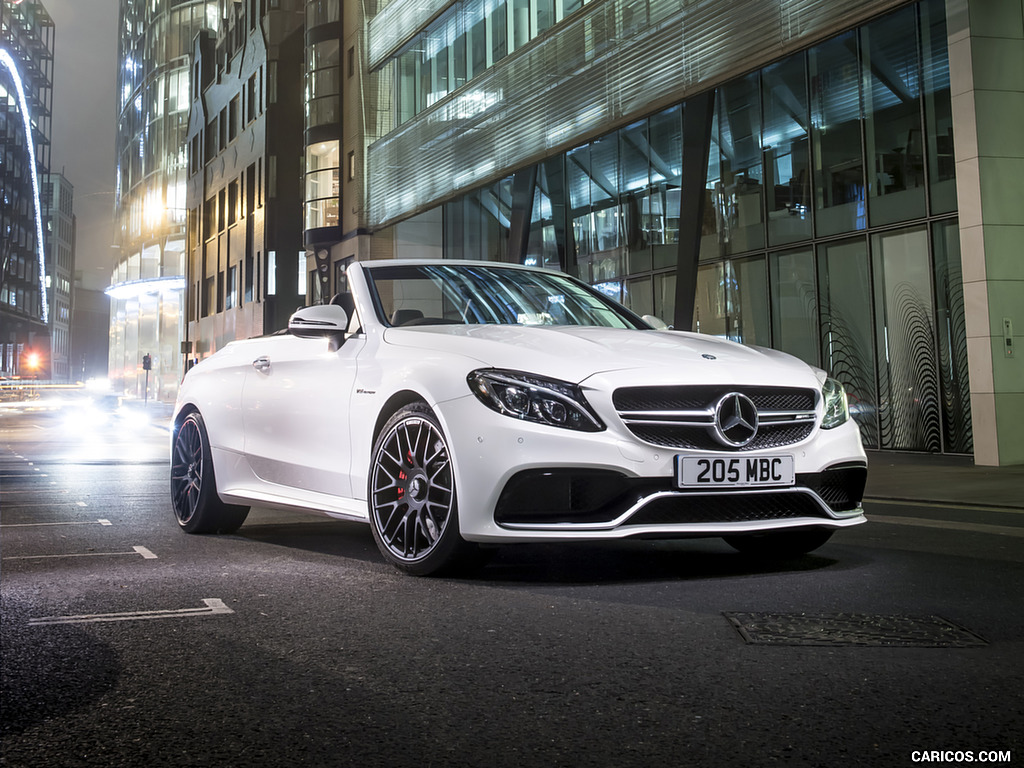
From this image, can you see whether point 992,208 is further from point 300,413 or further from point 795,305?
point 300,413

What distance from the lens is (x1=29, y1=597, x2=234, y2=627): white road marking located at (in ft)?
13.8

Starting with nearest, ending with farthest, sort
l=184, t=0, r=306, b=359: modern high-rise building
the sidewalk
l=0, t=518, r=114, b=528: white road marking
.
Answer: l=0, t=518, r=114, b=528: white road marking < the sidewalk < l=184, t=0, r=306, b=359: modern high-rise building

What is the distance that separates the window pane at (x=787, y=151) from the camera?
19094 mm

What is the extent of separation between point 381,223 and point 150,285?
156 ft

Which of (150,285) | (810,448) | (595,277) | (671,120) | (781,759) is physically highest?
(150,285)

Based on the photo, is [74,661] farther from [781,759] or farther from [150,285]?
[150,285]

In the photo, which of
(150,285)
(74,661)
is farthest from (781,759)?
(150,285)

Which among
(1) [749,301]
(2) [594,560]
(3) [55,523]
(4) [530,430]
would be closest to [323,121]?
(1) [749,301]

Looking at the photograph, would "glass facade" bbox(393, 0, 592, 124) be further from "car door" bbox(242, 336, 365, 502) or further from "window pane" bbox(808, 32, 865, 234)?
"car door" bbox(242, 336, 365, 502)

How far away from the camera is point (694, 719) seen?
290cm

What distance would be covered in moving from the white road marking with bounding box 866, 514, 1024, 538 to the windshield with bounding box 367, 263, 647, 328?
9.20 ft

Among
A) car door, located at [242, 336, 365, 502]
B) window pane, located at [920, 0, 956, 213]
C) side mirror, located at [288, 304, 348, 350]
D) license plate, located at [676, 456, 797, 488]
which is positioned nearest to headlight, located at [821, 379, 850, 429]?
license plate, located at [676, 456, 797, 488]

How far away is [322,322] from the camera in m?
5.94

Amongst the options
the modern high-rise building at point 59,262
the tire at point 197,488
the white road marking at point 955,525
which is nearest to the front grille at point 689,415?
the white road marking at point 955,525
